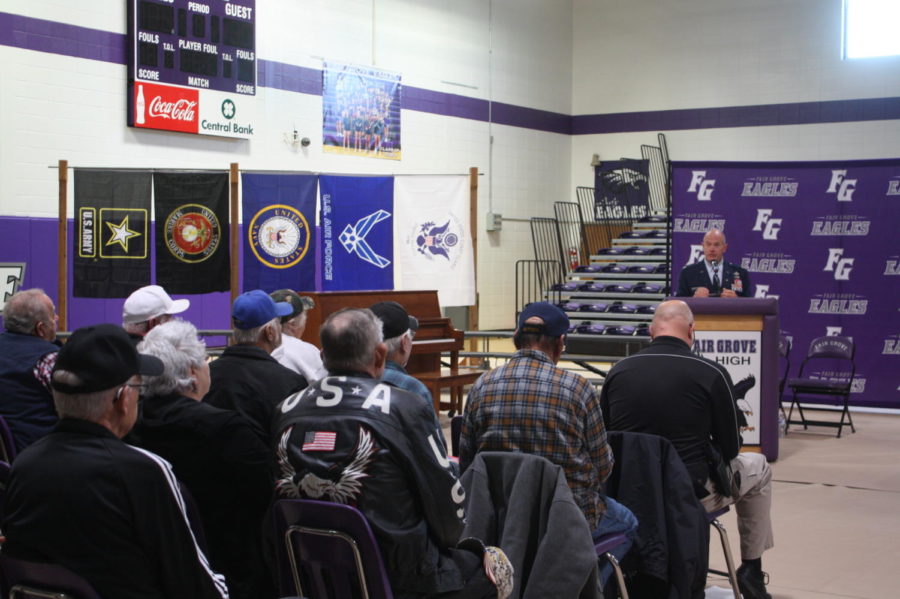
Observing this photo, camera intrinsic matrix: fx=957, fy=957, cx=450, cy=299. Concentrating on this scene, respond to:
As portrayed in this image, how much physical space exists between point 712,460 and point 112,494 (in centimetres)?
263

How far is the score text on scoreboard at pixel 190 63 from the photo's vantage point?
35.3ft

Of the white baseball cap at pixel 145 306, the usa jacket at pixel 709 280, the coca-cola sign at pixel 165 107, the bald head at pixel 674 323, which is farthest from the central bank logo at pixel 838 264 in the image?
the coca-cola sign at pixel 165 107

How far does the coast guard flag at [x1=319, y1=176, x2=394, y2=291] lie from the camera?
9.61m

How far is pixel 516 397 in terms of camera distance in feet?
11.0

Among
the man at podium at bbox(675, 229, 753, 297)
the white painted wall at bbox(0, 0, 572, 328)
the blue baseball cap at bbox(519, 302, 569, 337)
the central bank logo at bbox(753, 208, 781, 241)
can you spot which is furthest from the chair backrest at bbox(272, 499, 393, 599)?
the white painted wall at bbox(0, 0, 572, 328)

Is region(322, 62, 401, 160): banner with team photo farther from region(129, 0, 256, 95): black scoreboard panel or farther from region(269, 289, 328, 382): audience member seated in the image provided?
region(269, 289, 328, 382): audience member seated

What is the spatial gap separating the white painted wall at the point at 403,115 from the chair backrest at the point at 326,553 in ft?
27.5

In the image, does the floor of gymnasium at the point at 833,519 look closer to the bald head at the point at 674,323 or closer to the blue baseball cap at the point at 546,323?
the bald head at the point at 674,323

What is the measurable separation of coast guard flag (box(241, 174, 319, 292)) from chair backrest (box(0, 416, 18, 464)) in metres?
5.27

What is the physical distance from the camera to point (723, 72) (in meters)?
17.0

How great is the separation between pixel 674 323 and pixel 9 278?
7.28 meters

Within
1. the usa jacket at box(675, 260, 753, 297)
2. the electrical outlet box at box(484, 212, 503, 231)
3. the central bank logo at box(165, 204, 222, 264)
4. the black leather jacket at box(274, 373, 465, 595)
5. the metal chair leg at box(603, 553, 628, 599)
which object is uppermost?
the electrical outlet box at box(484, 212, 503, 231)

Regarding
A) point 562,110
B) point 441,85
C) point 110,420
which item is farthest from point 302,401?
point 562,110

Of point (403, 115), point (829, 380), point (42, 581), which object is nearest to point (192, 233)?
point (829, 380)
